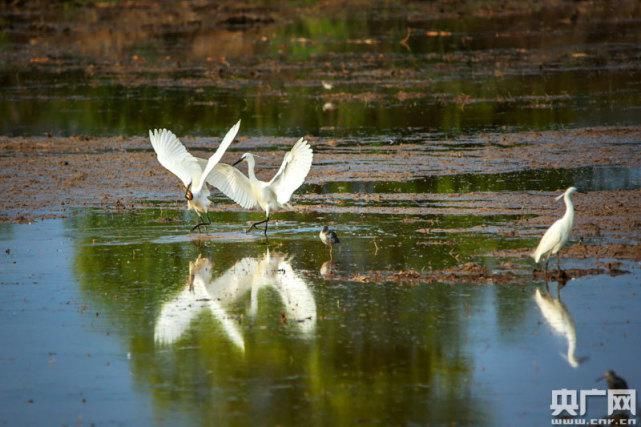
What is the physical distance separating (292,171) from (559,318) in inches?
181

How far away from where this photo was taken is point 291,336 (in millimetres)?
10672

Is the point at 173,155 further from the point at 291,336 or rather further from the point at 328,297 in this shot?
the point at 291,336

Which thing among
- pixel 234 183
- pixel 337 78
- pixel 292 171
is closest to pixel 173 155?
pixel 234 183

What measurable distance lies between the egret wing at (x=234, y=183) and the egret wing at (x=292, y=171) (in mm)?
586

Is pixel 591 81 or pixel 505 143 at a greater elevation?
pixel 591 81

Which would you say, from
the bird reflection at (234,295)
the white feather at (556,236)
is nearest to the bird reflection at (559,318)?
the white feather at (556,236)

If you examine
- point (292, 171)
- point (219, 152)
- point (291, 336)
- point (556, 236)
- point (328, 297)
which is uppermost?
point (219, 152)

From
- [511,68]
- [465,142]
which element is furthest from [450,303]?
[511,68]

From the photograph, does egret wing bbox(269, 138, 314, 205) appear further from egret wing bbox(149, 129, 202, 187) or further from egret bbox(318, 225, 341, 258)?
egret wing bbox(149, 129, 202, 187)

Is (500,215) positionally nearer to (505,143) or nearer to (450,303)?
(450,303)

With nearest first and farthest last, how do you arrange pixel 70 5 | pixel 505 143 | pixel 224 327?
1. pixel 224 327
2. pixel 505 143
3. pixel 70 5

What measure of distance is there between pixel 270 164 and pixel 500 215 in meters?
Answer: 5.56

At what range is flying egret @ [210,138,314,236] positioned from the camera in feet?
46.5

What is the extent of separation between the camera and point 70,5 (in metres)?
52.5
